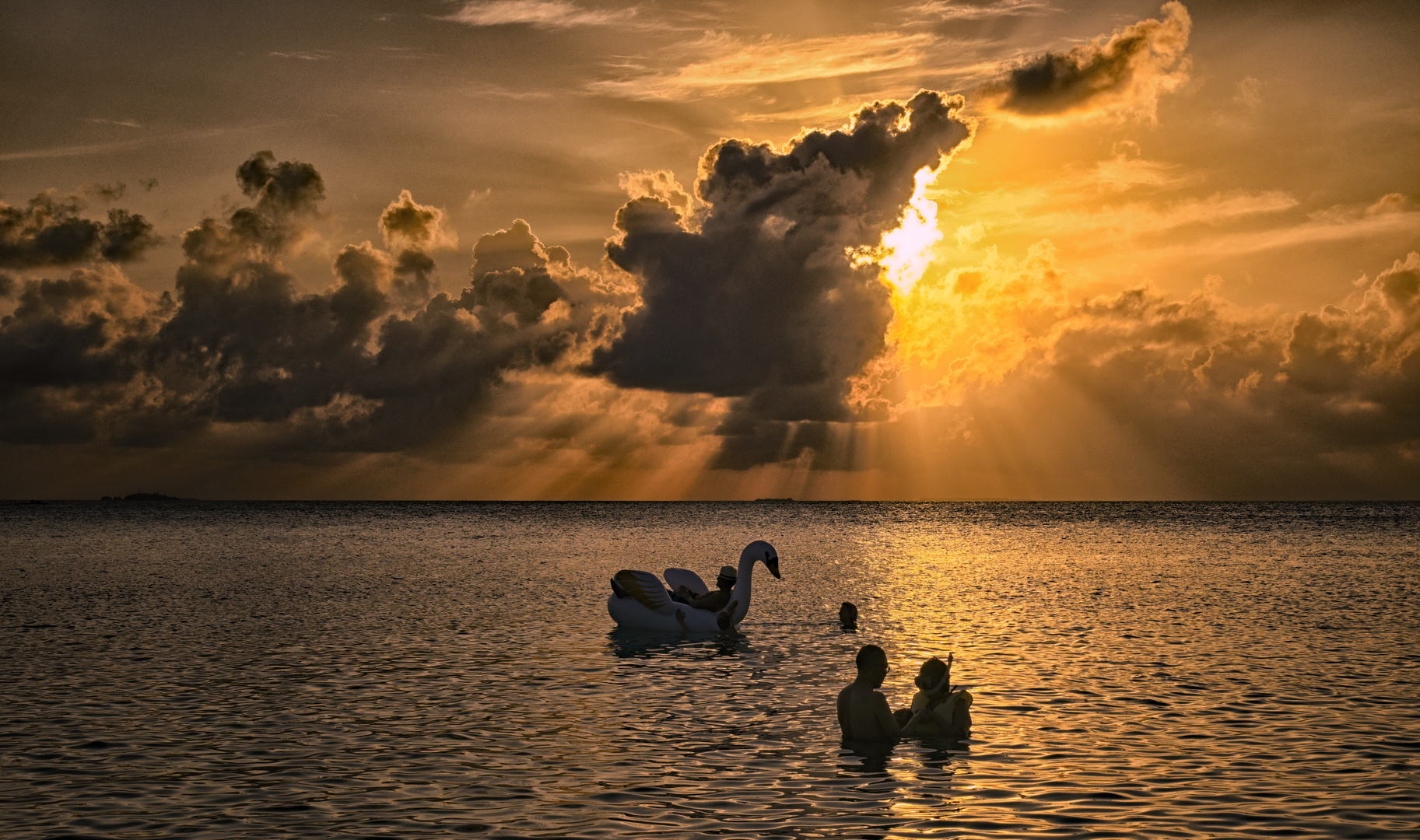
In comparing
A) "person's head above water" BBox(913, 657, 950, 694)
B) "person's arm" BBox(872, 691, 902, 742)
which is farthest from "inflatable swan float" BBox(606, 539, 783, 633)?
"person's arm" BBox(872, 691, 902, 742)

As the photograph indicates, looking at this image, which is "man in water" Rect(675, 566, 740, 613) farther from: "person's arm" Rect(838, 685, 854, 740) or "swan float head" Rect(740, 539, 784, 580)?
"person's arm" Rect(838, 685, 854, 740)

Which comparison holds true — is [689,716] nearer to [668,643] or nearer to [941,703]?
[941,703]

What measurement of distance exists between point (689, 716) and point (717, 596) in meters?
12.6

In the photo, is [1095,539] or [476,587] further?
[1095,539]

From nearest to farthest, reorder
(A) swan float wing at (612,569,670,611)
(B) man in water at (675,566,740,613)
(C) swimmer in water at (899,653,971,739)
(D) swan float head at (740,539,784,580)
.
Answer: (C) swimmer in water at (899,653,971,739)
(A) swan float wing at (612,569,670,611)
(B) man in water at (675,566,740,613)
(D) swan float head at (740,539,784,580)

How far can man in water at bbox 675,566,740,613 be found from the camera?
32.5 metres

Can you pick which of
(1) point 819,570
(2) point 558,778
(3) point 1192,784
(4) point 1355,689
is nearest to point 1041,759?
(3) point 1192,784

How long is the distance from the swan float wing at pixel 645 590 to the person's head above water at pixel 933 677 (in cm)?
1427

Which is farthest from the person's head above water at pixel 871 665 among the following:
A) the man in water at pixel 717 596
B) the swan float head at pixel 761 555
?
the swan float head at pixel 761 555

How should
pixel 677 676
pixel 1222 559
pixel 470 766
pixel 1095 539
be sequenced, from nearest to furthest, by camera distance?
pixel 470 766, pixel 677 676, pixel 1222 559, pixel 1095 539

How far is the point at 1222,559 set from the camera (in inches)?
2832

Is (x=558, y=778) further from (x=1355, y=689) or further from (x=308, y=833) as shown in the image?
(x=1355, y=689)

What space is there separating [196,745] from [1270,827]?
15.0m

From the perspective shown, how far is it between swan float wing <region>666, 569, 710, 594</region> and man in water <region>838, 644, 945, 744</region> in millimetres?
16261
